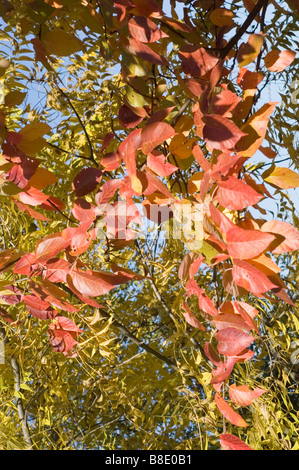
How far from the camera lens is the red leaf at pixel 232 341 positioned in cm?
46

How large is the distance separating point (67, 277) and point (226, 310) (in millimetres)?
160

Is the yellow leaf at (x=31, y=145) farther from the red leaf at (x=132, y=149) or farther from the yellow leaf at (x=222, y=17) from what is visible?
the yellow leaf at (x=222, y=17)

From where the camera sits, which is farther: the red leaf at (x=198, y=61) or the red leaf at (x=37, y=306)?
the red leaf at (x=37, y=306)

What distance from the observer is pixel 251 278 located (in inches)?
17.0

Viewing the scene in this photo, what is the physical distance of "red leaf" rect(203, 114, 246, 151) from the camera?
16.9 inches

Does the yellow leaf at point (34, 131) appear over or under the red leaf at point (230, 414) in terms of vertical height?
over

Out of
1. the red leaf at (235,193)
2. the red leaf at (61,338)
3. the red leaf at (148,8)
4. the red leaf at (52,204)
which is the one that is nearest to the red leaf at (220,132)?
the red leaf at (235,193)

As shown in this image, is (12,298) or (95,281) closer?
(95,281)

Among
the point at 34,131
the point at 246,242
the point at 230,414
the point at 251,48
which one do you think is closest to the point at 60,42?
the point at 34,131

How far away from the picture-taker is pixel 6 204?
A: 3.59 ft

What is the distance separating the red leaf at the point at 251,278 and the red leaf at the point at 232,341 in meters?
0.05

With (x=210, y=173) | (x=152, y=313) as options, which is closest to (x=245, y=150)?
(x=210, y=173)

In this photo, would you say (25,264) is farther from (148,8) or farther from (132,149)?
(148,8)

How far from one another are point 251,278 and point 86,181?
208mm
